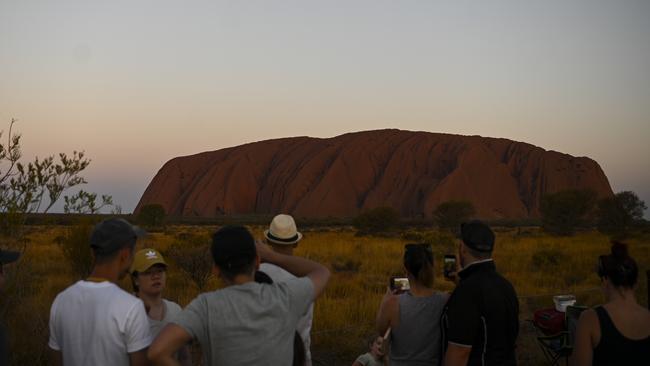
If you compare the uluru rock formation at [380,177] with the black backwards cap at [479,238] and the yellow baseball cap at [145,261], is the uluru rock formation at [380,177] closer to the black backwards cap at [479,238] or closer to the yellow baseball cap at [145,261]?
Result: the yellow baseball cap at [145,261]

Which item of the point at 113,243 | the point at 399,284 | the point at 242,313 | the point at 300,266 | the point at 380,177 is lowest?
the point at 399,284

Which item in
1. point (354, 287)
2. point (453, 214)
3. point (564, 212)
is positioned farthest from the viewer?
point (453, 214)

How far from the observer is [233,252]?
2.30m

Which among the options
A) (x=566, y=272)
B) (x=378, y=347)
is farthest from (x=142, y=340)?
(x=566, y=272)

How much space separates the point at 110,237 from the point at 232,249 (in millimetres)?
529

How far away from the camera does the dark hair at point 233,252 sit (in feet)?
7.54

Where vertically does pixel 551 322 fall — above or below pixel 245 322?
below

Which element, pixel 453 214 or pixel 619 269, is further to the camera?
pixel 453 214

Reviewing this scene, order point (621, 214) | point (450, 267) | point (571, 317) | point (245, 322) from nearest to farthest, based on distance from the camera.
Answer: point (245, 322)
point (450, 267)
point (571, 317)
point (621, 214)

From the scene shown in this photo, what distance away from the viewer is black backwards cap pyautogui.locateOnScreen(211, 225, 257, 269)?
7.54 feet

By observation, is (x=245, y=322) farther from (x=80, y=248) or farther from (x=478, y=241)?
(x=80, y=248)

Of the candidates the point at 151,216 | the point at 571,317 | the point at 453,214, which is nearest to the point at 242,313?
the point at 571,317

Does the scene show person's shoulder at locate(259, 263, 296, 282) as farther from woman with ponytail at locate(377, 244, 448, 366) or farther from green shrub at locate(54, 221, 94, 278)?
green shrub at locate(54, 221, 94, 278)

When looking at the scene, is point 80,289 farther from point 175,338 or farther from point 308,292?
point 308,292
